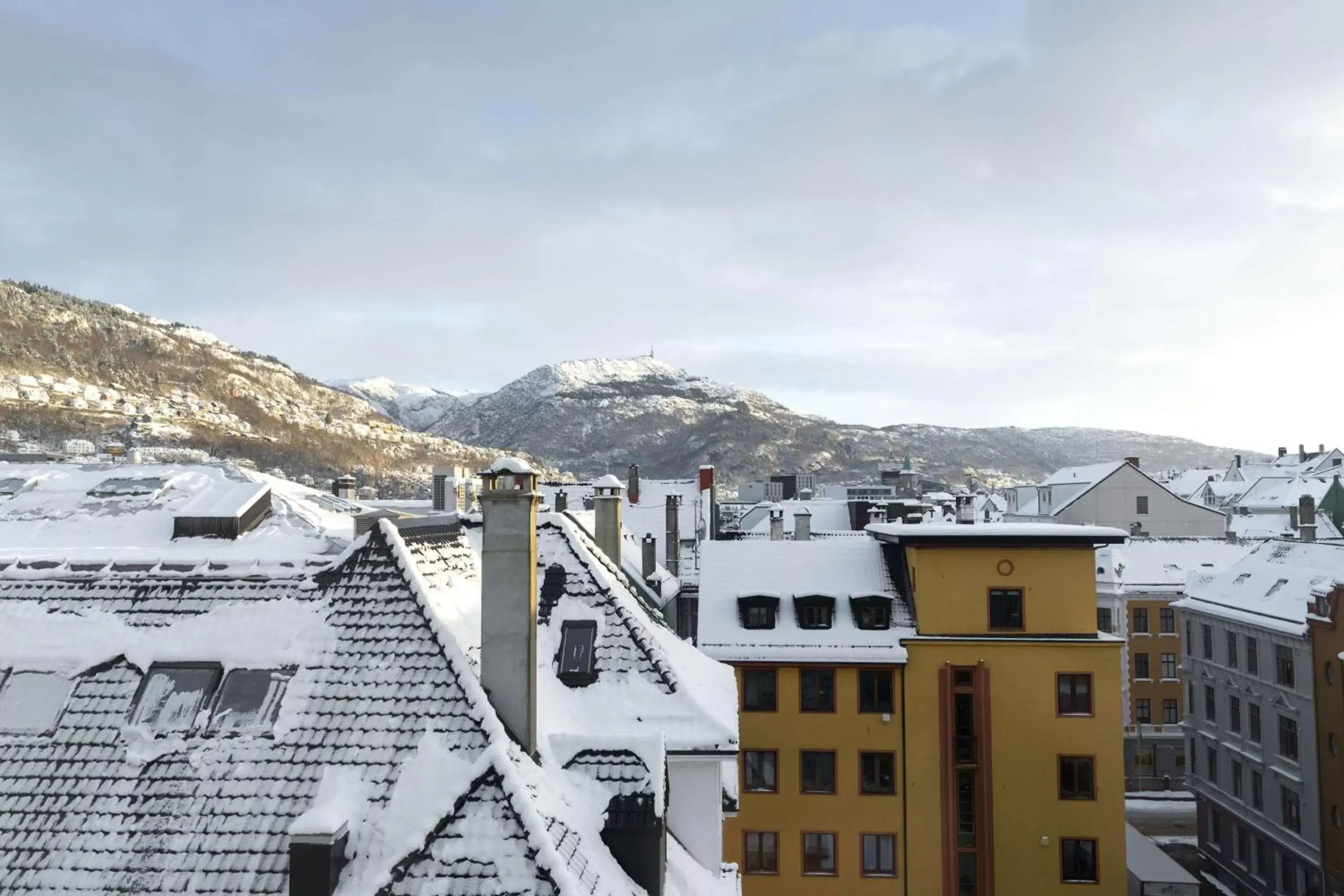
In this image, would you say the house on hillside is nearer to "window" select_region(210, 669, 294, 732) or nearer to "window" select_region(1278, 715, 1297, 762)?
"window" select_region(1278, 715, 1297, 762)

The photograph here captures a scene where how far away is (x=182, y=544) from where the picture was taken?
23.3m

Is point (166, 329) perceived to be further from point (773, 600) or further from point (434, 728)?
point (434, 728)

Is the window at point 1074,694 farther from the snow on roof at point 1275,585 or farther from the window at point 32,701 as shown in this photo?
the window at point 32,701

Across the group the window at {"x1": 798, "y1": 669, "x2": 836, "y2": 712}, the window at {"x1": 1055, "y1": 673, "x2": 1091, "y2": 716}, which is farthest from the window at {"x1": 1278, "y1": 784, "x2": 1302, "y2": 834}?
the window at {"x1": 798, "y1": 669, "x2": 836, "y2": 712}

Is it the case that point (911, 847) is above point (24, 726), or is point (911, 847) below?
below

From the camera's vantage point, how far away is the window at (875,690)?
2680cm

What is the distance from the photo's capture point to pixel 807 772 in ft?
87.2

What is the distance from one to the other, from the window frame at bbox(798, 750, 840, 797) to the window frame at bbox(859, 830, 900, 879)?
1.55 m

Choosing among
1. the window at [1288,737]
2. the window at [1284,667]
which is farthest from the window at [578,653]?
the window at [1288,737]

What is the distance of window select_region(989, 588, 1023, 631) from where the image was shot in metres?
26.8

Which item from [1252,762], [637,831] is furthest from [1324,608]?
[637,831]

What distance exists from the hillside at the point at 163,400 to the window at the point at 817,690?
92.0 metres

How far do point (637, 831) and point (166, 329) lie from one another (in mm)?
211383

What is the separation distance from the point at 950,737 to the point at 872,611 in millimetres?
4451
